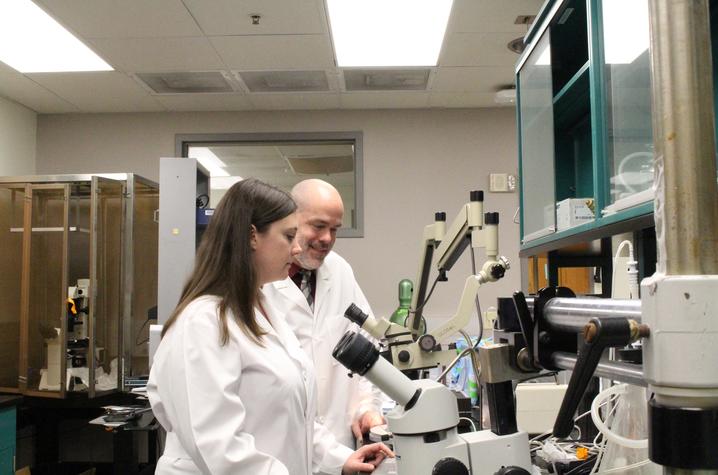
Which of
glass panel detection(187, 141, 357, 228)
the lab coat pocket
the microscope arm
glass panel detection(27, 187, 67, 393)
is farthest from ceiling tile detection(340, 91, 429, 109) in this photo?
the lab coat pocket

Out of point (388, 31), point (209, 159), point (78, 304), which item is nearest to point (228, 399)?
point (388, 31)

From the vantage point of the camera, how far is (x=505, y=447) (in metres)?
0.74

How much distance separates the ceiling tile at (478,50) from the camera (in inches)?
128

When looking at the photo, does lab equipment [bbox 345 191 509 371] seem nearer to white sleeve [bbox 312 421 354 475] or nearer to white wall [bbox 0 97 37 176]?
white sleeve [bbox 312 421 354 475]

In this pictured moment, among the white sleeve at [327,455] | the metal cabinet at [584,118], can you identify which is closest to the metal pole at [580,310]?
the metal cabinet at [584,118]

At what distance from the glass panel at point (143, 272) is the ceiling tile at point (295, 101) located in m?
1.00

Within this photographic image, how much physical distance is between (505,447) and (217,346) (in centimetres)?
68

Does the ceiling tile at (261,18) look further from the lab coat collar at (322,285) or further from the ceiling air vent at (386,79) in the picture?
the lab coat collar at (322,285)

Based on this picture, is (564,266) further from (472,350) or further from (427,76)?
(427,76)

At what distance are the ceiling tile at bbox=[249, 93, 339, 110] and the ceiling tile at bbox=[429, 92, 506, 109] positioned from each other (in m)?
0.73

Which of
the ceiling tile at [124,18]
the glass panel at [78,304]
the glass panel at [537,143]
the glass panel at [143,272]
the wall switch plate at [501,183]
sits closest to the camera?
the glass panel at [537,143]

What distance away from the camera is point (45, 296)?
3873mm

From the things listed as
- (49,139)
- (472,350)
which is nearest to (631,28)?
(472,350)

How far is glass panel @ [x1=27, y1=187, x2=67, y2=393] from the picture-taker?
3762 millimetres
